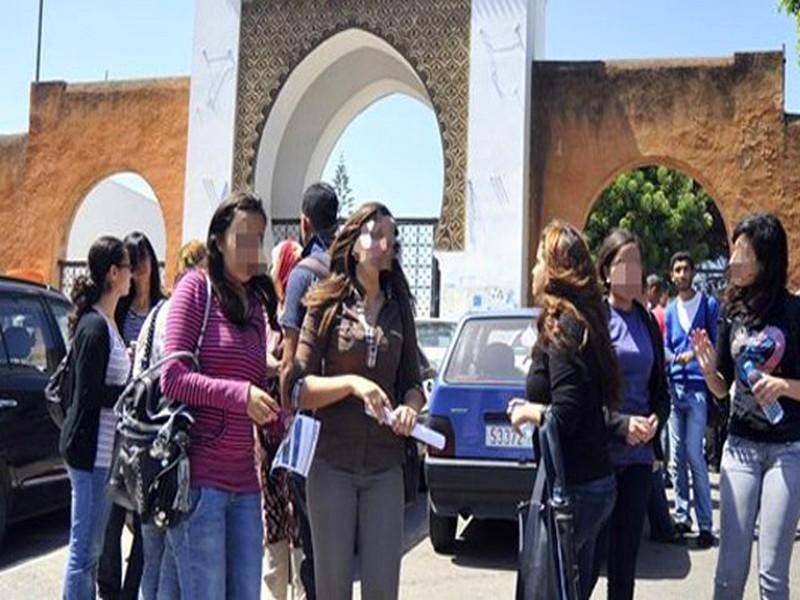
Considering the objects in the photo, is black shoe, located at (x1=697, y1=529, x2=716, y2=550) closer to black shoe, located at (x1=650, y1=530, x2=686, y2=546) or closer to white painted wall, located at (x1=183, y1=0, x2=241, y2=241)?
black shoe, located at (x1=650, y1=530, x2=686, y2=546)

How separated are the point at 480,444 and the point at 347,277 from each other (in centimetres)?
297

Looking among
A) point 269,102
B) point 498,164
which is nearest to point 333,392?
point 498,164

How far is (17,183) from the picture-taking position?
20016 millimetres

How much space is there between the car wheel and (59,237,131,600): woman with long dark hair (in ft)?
9.80

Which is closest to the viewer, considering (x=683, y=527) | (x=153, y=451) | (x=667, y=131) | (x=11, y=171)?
(x=153, y=451)

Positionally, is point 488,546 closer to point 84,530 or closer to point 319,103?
point 84,530

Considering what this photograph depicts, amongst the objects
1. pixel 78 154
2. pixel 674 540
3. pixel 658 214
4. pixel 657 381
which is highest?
pixel 658 214

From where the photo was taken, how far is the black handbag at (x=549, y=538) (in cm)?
313

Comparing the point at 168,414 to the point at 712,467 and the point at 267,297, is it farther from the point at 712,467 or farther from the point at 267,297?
the point at 712,467

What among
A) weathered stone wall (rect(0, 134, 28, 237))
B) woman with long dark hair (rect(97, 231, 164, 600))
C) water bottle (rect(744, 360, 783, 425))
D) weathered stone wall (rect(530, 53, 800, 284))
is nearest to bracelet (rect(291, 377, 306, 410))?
woman with long dark hair (rect(97, 231, 164, 600))

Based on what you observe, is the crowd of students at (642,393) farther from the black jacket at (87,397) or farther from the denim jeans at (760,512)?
the black jacket at (87,397)

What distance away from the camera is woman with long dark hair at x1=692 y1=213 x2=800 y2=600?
11.8ft

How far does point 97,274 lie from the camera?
4.38 metres

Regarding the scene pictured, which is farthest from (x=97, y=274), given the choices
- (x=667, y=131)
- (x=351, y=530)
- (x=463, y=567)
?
(x=667, y=131)
